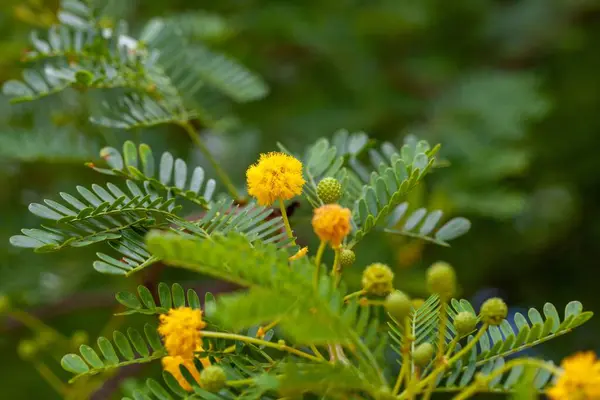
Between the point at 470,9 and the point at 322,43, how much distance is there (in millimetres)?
892

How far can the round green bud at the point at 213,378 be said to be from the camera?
0.98m

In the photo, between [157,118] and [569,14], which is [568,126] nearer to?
[569,14]

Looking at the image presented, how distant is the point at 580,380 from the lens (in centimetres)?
82

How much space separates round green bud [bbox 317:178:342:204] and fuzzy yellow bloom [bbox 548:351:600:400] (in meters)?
0.56

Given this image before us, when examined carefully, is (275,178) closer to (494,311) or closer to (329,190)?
(329,190)

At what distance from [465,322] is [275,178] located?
1.30 feet

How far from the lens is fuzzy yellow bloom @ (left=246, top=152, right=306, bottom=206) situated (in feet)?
3.97

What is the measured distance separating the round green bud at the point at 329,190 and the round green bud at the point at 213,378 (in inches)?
16.6

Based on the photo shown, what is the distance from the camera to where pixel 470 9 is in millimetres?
3635

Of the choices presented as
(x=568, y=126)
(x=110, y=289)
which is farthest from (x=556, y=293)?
(x=110, y=289)

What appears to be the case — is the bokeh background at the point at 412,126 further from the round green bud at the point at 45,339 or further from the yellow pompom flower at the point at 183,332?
the yellow pompom flower at the point at 183,332

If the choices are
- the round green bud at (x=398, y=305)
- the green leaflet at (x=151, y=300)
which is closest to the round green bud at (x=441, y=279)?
the round green bud at (x=398, y=305)

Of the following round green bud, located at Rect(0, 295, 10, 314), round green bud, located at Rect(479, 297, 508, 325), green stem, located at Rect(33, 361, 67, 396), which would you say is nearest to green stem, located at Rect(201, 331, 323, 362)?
round green bud, located at Rect(479, 297, 508, 325)

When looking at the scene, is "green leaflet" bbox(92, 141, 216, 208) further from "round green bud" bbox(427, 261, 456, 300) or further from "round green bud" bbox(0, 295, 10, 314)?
"round green bud" bbox(0, 295, 10, 314)
